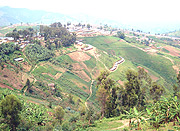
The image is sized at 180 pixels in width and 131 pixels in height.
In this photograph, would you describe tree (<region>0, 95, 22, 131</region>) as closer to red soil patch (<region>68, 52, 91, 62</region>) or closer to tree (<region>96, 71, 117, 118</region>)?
tree (<region>96, 71, 117, 118</region>)

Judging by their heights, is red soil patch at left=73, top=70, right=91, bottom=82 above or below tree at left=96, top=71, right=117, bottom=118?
below

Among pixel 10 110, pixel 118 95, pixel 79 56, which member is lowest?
pixel 118 95

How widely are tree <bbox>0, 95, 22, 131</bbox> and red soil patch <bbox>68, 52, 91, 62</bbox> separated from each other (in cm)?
4628

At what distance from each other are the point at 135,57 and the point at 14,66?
63805 millimetres

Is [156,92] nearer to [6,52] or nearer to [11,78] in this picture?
[11,78]

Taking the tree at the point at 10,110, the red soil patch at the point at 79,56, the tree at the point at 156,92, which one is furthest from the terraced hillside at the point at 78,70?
the tree at the point at 10,110

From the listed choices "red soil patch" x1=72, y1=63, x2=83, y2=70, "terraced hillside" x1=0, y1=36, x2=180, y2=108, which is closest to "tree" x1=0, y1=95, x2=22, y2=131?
"terraced hillside" x1=0, y1=36, x2=180, y2=108

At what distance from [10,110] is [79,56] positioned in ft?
164

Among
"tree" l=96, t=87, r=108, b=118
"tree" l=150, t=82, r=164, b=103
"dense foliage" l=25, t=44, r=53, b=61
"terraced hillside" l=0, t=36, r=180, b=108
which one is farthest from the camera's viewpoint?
"dense foliage" l=25, t=44, r=53, b=61

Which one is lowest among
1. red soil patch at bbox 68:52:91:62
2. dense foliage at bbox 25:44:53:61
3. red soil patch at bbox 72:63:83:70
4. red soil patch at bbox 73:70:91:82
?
red soil patch at bbox 73:70:91:82

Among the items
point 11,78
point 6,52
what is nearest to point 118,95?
point 11,78

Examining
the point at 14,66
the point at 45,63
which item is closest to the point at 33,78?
the point at 14,66

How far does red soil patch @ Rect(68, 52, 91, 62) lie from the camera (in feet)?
204

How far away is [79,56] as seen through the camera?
64.3 meters
